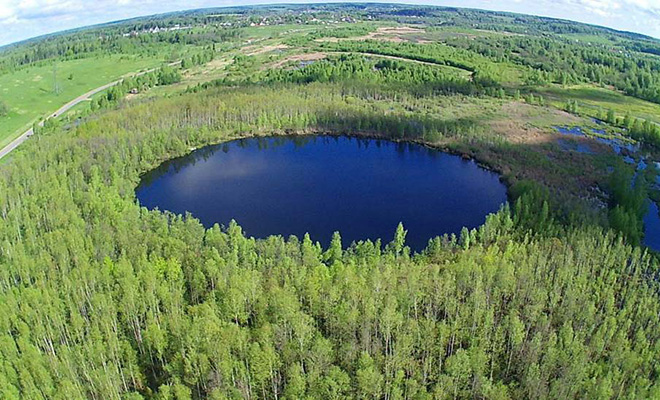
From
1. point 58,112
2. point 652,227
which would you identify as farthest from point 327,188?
point 58,112

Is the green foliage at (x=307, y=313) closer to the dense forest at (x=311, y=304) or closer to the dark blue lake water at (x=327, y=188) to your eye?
the dense forest at (x=311, y=304)

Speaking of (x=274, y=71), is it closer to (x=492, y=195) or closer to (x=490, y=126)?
(x=490, y=126)

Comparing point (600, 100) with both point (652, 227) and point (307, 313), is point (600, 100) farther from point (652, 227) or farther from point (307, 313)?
point (307, 313)

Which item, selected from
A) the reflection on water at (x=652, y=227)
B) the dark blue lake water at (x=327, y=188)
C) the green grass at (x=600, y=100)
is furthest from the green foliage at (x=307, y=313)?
the green grass at (x=600, y=100)

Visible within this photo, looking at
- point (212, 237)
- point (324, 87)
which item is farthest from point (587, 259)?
point (324, 87)

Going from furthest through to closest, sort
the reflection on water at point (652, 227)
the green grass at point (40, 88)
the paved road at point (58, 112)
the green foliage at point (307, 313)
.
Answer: the green grass at point (40, 88)
the paved road at point (58, 112)
the reflection on water at point (652, 227)
the green foliage at point (307, 313)

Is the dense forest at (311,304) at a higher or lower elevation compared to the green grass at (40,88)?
lower
